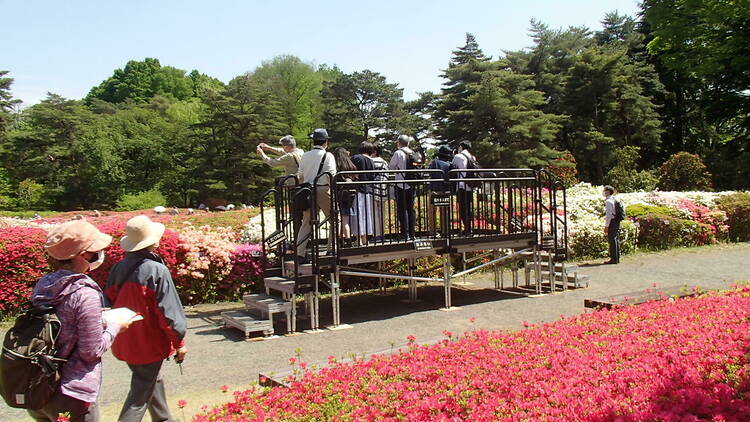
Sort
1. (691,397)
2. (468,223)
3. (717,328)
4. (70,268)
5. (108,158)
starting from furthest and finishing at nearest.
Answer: (108,158) < (468,223) < (717,328) < (691,397) < (70,268)

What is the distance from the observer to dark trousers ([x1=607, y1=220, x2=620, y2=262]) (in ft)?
46.3

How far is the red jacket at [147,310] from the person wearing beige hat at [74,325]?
2.46 ft

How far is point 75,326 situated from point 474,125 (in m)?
35.5

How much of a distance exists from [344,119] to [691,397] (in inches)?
1582

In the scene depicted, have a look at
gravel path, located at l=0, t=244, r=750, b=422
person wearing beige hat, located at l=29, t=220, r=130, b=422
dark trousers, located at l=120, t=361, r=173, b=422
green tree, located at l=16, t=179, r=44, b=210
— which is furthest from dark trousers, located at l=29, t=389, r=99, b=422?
green tree, located at l=16, t=179, r=44, b=210

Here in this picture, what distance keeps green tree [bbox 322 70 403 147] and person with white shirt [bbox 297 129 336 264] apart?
34066mm

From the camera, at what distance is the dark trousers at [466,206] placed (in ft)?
33.4

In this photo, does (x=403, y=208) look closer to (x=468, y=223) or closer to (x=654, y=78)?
(x=468, y=223)

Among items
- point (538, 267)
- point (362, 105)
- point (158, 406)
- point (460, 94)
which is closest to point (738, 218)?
point (538, 267)

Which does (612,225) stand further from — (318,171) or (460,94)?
(460,94)

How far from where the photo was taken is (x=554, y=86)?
4478cm

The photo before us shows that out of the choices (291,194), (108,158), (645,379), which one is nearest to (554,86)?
(108,158)

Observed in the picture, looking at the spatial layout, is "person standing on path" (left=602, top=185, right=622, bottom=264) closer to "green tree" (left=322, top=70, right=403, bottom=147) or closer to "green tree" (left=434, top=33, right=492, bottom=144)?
"green tree" (left=434, top=33, right=492, bottom=144)

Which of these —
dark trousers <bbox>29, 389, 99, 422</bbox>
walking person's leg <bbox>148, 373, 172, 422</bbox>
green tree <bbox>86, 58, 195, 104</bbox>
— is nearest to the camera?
dark trousers <bbox>29, 389, 99, 422</bbox>
